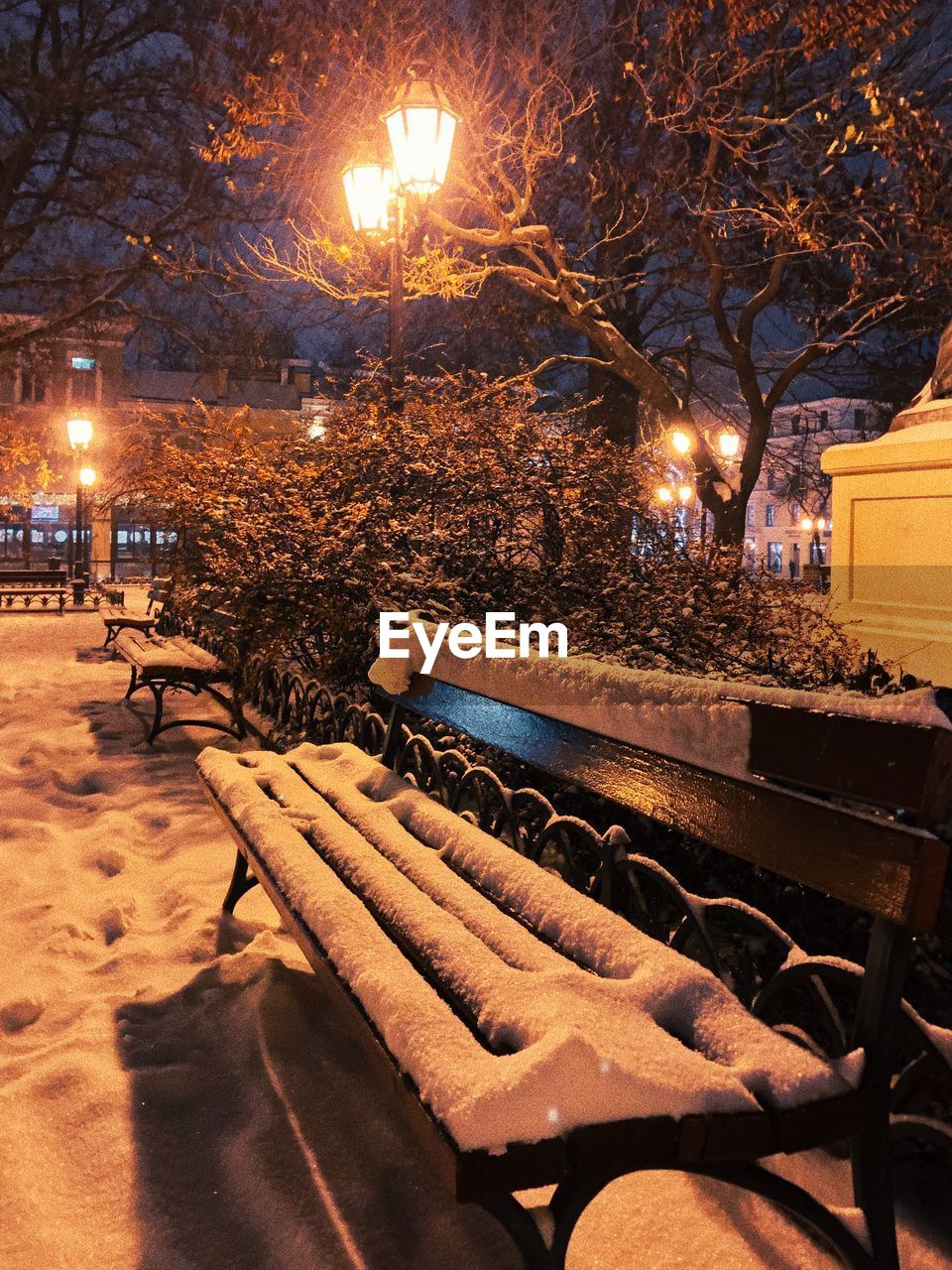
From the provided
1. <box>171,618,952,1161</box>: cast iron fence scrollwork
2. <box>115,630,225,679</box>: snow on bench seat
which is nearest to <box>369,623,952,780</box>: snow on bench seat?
Result: <box>171,618,952,1161</box>: cast iron fence scrollwork

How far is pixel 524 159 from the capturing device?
39.3 feet

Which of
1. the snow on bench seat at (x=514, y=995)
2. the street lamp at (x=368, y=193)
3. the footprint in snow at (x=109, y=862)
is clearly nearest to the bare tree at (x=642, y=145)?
the street lamp at (x=368, y=193)

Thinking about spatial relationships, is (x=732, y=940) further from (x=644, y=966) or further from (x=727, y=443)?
(x=727, y=443)

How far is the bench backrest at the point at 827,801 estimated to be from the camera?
165 centimetres

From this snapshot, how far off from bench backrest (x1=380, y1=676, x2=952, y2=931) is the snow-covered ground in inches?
30.5

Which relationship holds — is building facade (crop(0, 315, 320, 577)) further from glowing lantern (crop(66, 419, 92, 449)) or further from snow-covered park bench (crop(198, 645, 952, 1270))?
snow-covered park bench (crop(198, 645, 952, 1270))

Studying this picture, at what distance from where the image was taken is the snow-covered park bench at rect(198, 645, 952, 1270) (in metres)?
1.60

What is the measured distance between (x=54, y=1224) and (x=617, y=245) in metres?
15.1

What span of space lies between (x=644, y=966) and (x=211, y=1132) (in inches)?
44.4

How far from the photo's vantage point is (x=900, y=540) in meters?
6.48

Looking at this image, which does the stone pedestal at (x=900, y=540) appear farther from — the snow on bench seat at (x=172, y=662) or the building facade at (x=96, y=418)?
the building facade at (x=96, y=418)

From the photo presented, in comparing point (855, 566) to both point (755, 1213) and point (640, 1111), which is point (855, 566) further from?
point (640, 1111)

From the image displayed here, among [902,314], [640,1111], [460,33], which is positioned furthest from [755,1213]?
[902,314]

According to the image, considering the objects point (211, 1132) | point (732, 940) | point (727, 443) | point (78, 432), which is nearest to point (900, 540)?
point (732, 940)
